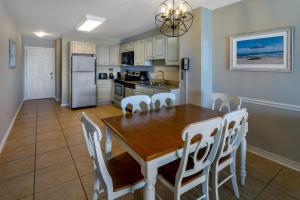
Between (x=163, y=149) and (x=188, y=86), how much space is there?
2523 millimetres

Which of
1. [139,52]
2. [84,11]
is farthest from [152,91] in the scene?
[84,11]

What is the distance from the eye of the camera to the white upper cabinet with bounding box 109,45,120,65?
6.40m

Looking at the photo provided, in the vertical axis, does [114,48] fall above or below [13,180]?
above

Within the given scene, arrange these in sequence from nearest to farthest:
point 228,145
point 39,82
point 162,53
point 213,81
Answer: point 228,145 → point 213,81 → point 162,53 → point 39,82

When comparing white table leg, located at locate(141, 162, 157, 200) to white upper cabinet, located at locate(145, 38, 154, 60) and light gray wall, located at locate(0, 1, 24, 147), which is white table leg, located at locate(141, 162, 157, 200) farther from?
white upper cabinet, located at locate(145, 38, 154, 60)

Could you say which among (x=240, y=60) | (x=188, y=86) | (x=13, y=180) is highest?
(x=240, y=60)

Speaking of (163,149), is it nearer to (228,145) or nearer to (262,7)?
(228,145)

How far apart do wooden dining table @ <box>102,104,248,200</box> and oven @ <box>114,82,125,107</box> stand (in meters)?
3.44

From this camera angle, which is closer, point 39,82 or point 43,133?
point 43,133

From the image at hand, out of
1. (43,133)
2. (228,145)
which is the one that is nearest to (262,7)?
(228,145)

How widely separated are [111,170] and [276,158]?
7.76ft

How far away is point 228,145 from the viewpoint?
163cm

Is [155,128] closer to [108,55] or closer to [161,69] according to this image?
[161,69]

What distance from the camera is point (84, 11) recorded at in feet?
11.3
